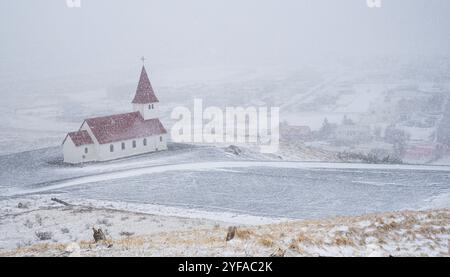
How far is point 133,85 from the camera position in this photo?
6083 inches

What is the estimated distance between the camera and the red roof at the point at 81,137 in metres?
45.7

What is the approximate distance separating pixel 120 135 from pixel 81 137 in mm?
3684

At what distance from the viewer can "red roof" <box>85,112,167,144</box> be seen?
4728 cm

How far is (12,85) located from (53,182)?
126950 millimetres

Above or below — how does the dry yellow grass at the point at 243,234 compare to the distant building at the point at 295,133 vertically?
above

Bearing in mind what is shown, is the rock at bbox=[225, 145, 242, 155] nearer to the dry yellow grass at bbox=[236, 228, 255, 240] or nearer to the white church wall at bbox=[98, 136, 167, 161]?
the white church wall at bbox=[98, 136, 167, 161]

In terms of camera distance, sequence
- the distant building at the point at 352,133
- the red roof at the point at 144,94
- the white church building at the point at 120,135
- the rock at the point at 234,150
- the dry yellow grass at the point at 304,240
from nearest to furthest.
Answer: the dry yellow grass at the point at 304,240 → the white church building at the point at 120,135 → the rock at the point at 234,150 → the red roof at the point at 144,94 → the distant building at the point at 352,133

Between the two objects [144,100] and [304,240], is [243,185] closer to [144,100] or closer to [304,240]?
[144,100]

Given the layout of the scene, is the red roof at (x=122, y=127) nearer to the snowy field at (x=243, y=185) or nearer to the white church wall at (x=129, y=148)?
the white church wall at (x=129, y=148)

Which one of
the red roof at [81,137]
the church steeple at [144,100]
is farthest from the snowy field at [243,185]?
the church steeple at [144,100]

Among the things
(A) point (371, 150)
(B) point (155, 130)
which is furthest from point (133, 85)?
(B) point (155, 130)

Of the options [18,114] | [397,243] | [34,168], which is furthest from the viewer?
[18,114]

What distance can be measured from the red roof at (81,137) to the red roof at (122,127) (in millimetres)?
722
